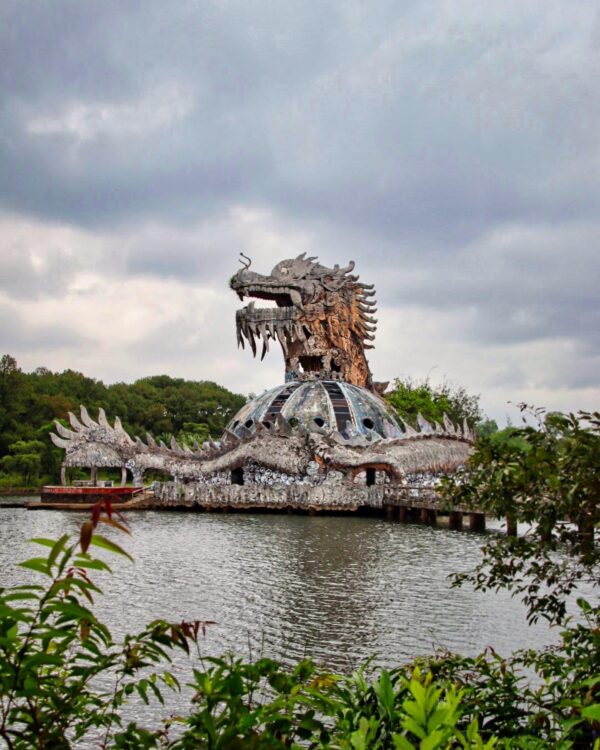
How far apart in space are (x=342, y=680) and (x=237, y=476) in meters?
30.5

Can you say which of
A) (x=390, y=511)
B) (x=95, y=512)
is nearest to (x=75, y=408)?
(x=390, y=511)

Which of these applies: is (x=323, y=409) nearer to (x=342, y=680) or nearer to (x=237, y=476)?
(x=237, y=476)

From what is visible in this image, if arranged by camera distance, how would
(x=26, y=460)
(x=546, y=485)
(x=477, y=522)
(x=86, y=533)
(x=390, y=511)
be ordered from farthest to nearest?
(x=26, y=460)
(x=390, y=511)
(x=477, y=522)
(x=546, y=485)
(x=86, y=533)

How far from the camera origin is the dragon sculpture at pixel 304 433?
1247 inches

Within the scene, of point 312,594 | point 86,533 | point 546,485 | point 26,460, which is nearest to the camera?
point 86,533

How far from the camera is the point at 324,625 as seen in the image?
33.6 feet

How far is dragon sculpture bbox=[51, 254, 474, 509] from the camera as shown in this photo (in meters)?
31.7

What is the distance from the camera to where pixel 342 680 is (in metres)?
4.77

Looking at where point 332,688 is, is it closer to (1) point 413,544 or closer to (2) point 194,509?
(1) point 413,544

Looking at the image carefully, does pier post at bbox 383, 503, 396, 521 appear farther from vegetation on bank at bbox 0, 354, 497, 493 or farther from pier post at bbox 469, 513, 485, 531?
vegetation on bank at bbox 0, 354, 497, 493

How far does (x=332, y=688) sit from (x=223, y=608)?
7458mm

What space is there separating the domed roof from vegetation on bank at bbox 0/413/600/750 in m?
27.8

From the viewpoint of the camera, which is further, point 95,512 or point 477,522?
point 477,522

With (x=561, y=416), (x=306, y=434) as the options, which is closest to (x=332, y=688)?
(x=561, y=416)
